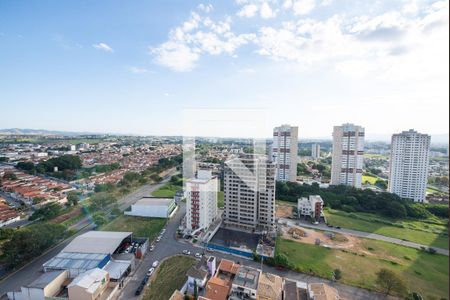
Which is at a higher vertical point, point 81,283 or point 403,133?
point 403,133

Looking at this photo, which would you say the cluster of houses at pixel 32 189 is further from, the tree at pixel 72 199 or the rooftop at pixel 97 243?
the rooftop at pixel 97 243

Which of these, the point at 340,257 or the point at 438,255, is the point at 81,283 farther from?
the point at 438,255

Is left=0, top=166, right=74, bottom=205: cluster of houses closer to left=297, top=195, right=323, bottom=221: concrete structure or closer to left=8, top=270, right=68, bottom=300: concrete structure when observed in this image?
left=8, top=270, right=68, bottom=300: concrete structure

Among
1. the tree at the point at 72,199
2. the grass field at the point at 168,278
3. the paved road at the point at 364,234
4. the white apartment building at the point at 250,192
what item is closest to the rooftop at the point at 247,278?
the grass field at the point at 168,278

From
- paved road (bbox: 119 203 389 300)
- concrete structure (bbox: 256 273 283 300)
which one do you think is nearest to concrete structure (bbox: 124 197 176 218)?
paved road (bbox: 119 203 389 300)

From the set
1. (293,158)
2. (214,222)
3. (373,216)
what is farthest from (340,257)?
(293,158)

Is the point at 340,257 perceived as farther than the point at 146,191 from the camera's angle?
No
